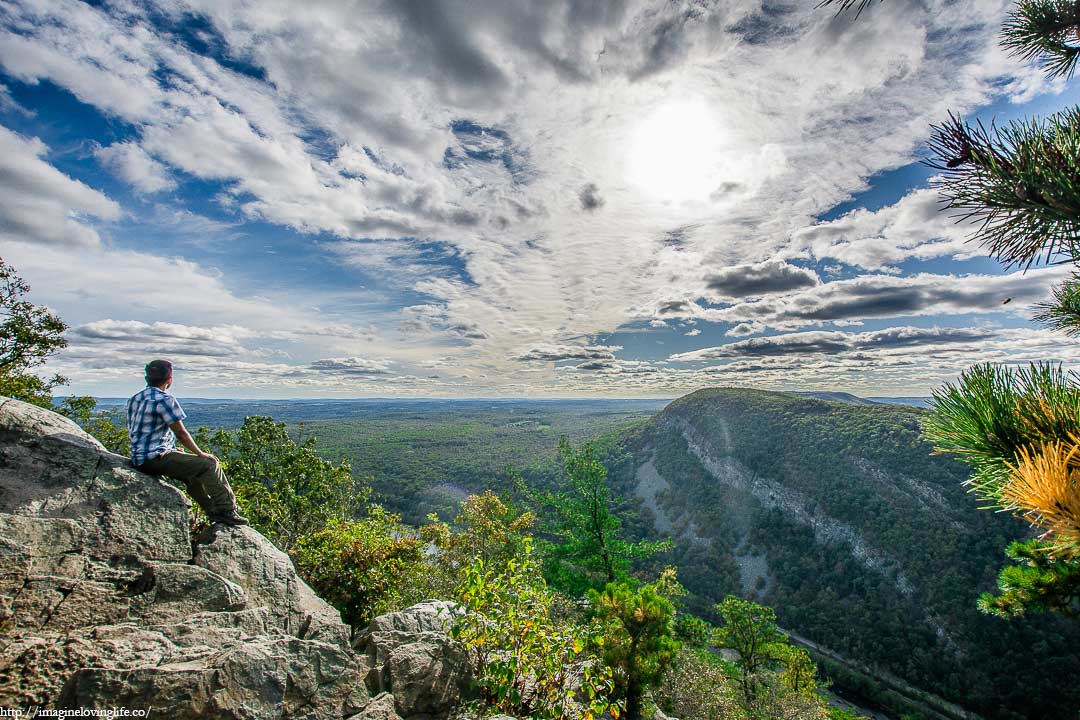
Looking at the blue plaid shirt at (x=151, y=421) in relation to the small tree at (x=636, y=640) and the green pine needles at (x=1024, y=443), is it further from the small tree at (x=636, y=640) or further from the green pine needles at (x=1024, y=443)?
the small tree at (x=636, y=640)

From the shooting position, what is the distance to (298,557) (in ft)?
57.8

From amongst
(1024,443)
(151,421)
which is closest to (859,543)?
(1024,443)

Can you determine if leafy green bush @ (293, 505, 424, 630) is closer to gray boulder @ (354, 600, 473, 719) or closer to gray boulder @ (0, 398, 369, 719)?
gray boulder @ (0, 398, 369, 719)

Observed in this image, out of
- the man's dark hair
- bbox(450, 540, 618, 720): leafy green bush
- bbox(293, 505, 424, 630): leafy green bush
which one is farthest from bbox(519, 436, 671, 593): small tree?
the man's dark hair

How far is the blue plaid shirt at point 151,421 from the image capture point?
8.19m

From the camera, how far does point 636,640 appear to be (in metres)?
13.9

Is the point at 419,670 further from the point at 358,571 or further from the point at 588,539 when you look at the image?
the point at 588,539

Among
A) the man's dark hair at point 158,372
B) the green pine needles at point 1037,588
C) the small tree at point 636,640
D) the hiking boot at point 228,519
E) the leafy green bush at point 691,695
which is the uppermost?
the man's dark hair at point 158,372

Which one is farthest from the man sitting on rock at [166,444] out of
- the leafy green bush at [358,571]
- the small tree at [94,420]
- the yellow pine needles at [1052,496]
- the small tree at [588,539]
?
the small tree at [588,539]

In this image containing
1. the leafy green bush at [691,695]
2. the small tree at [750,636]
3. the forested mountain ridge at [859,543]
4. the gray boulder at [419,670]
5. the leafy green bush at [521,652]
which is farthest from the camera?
the forested mountain ridge at [859,543]

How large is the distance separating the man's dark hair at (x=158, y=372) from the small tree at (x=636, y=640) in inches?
499

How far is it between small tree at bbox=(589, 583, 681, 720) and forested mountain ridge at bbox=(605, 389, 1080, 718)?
144ft

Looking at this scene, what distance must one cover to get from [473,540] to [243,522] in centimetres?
1521

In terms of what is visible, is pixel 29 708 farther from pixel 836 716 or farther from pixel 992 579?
pixel 992 579
